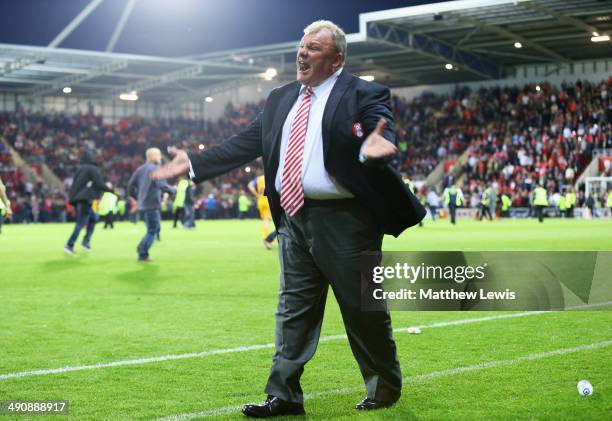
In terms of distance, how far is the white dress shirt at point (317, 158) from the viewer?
5.47 metres

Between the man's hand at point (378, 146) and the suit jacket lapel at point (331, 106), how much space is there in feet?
1.34

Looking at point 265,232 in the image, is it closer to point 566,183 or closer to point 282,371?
point 282,371

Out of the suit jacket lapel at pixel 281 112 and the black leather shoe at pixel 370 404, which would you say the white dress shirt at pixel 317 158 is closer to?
the suit jacket lapel at pixel 281 112

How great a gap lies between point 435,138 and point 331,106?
5346 cm

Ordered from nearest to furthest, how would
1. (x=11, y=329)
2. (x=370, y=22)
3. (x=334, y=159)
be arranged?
(x=334, y=159) < (x=11, y=329) < (x=370, y=22)

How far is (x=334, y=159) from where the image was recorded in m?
5.41

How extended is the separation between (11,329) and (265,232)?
540 inches

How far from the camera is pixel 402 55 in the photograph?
5125 centimetres

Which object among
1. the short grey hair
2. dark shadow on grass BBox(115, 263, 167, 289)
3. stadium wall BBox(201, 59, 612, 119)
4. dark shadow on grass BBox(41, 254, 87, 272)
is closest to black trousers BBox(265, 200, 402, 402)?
the short grey hair

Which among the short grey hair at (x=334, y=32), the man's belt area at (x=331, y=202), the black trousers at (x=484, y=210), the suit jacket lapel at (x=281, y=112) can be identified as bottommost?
the black trousers at (x=484, y=210)

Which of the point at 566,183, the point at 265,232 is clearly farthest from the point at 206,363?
the point at 566,183

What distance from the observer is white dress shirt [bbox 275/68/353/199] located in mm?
5473

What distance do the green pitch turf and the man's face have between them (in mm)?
2000

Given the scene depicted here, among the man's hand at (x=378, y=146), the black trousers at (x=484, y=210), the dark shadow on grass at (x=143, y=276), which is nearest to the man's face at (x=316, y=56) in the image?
the man's hand at (x=378, y=146)
